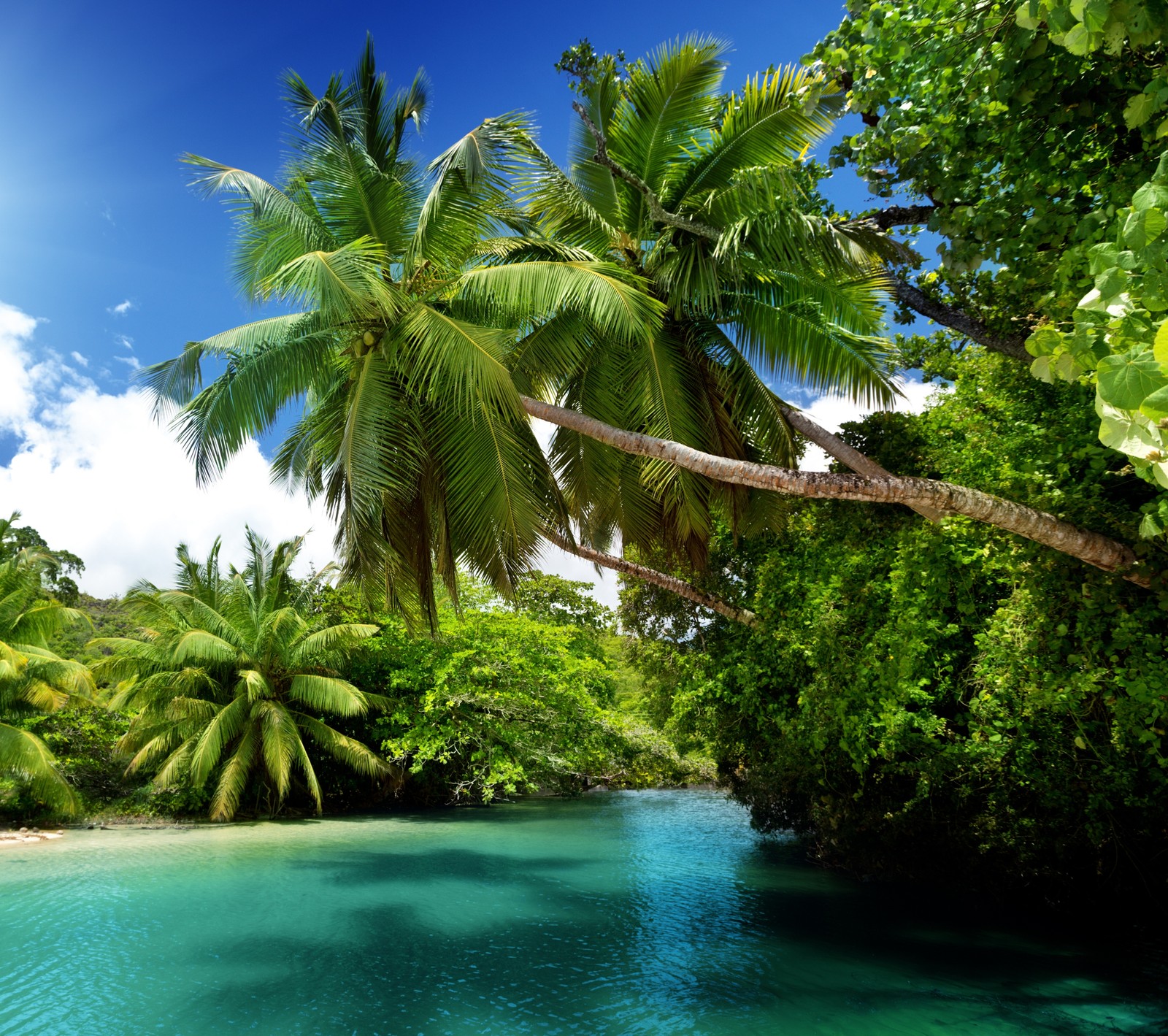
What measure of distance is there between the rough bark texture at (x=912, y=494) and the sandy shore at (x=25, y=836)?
15282 millimetres

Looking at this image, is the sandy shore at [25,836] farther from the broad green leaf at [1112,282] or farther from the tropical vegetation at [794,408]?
the broad green leaf at [1112,282]

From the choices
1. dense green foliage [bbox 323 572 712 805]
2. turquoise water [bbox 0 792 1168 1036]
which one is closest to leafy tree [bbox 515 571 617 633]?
dense green foliage [bbox 323 572 712 805]

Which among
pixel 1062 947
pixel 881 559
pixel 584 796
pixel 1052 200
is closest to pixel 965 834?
pixel 1062 947

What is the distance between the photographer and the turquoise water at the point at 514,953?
6.35 meters

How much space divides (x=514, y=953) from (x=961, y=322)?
792 cm

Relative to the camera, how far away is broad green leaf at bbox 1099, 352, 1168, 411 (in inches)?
69.2

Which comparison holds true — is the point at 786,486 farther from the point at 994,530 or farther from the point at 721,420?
the point at 721,420

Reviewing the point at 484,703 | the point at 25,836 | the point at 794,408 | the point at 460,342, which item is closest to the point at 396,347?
the point at 460,342

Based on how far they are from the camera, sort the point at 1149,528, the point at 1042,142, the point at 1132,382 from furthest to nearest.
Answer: the point at 1042,142
the point at 1149,528
the point at 1132,382

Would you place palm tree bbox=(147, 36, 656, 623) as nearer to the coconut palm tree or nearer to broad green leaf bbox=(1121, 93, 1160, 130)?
the coconut palm tree

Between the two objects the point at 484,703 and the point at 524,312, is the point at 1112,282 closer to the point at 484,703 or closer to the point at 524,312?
the point at 524,312

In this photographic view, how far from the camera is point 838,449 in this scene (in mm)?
7801

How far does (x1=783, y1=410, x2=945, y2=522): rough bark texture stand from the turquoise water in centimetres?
439

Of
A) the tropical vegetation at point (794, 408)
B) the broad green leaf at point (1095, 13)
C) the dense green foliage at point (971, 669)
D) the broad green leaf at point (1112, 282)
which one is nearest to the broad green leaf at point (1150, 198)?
the broad green leaf at point (1112, 282)
